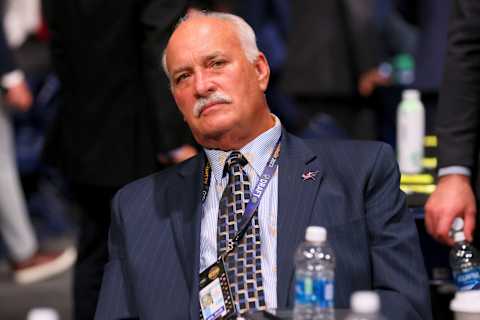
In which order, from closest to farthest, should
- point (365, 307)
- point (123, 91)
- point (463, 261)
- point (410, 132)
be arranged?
1. point (365, 307)
2. point (463, 261)
3. point (410, 132)
4. point (123, 91)

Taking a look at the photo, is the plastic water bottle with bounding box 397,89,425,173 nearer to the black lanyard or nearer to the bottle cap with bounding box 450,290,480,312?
the black lanyard

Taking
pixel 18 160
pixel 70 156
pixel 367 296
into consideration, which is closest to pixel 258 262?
pixel 367 296

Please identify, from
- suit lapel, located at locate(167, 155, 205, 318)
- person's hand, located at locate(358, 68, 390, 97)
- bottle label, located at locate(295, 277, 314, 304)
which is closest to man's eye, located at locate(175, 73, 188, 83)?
suit lapel, located at locate(167, 155, 205, 318)

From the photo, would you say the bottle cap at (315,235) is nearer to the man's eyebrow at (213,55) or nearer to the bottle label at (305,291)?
the bottle label at (305,291)

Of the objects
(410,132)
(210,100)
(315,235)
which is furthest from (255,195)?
(410,132)

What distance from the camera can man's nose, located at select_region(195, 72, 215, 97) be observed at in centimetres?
338

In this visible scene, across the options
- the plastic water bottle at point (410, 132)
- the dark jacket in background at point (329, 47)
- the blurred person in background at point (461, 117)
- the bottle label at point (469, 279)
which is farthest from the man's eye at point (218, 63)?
the dark jacket in background at point (329, 47)

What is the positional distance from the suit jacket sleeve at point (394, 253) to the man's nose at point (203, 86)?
526 mm

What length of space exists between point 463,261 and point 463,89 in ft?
1.75

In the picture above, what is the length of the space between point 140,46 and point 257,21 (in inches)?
84.4

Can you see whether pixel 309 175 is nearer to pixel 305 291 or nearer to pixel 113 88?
pixel 305 291

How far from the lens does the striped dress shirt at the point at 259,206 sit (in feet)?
10.8

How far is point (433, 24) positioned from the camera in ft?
26.2

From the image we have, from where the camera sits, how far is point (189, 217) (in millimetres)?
3426
